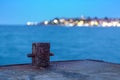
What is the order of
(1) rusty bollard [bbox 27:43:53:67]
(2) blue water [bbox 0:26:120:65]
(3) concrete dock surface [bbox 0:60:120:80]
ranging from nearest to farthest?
(3) concrete dock surface [bbox 0:60:120:80] < (1) rusty bollard [bbox 27:43:53:67] < (2) blue water [bbox 0:26:120:65]

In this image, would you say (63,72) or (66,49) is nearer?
(63,72)

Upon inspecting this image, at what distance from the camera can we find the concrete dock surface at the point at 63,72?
26.2ft

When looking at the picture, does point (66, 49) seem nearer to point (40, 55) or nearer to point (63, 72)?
point (40, 55)

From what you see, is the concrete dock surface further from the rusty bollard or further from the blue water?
the blue water

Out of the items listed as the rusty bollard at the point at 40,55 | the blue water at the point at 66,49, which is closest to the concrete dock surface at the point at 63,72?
the rusty bollard at the point at 40,55

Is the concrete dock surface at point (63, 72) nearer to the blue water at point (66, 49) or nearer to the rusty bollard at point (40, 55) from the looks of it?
the rusty bollard at point (40, 55)

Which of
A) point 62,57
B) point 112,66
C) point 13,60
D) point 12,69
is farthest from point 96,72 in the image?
point 62,57

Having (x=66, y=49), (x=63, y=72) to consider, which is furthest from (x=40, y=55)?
(x=66, y=49)

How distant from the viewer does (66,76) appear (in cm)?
822

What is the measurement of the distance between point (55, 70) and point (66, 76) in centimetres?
98

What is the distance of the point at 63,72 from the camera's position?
348 inches

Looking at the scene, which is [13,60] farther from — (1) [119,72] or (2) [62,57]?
(1) [119,72]

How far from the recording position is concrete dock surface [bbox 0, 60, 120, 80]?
7.99 m

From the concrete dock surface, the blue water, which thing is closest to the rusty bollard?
the concrete dock surface
